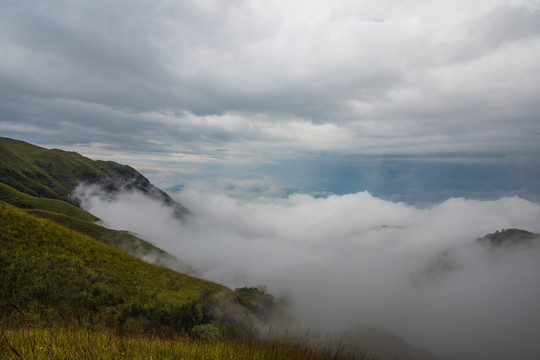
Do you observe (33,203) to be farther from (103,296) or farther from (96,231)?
(103,296)

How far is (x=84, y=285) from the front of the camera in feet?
78.3

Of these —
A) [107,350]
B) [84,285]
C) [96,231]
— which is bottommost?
[96,231]

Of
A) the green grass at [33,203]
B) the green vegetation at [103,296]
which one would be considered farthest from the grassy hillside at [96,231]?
the green vegetation at [103,296]

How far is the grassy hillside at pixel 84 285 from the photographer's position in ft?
66.9

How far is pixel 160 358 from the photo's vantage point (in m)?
6.98

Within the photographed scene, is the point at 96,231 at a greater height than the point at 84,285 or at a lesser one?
lesser

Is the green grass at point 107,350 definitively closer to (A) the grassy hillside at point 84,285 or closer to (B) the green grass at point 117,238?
(A) the grassy hillside at point 84,285

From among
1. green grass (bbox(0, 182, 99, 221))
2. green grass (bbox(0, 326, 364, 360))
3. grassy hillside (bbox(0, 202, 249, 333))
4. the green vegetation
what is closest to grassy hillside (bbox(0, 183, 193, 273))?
green grass (bbox(0, 182, 99, 221))

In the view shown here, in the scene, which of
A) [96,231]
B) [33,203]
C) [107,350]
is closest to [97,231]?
[96,231]

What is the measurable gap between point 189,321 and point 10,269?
55.7 ft

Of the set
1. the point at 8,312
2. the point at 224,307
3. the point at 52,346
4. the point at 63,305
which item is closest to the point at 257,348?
the point at 52,346

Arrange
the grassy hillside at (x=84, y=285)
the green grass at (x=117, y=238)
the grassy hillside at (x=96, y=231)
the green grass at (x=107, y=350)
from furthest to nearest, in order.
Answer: the grassy hillside at (x=96, y=231), the green grass at (x=117, y=238), the grassy hillside at (x=84, y=285), the green grass at (x=107, y=350)

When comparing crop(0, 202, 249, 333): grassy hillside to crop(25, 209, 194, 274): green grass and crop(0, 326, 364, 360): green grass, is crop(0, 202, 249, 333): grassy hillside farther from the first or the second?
crop(25, 209, 194, 274): green grass

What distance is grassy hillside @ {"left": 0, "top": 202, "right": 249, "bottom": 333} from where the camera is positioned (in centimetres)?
2041
